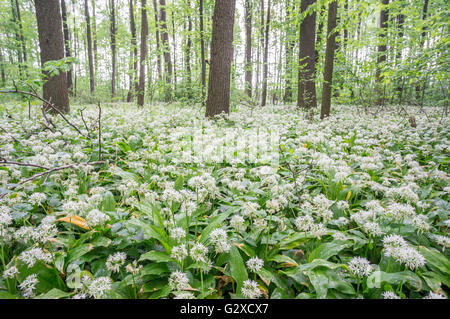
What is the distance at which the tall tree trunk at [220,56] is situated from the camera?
22.5 feet

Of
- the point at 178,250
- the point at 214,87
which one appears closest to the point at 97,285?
the point at 178,250

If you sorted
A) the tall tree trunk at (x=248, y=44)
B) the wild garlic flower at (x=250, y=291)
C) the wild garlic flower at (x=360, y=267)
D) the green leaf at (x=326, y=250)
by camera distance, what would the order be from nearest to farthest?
the wild garlic flower at (x=250, y=291), the wild garlic flower at (x=360, y=267), the green leaf at (x=326, y=250), the tall tree trunk at (x=248, y=44)

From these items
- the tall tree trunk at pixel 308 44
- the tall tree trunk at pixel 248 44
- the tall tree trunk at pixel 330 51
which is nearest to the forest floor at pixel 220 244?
the tall tree trunk at pixel 330 51

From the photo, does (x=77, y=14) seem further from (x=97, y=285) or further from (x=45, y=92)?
(x=97, y=285)

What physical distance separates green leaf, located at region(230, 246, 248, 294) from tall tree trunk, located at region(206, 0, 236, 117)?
6038 millimetres

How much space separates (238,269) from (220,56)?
682cm

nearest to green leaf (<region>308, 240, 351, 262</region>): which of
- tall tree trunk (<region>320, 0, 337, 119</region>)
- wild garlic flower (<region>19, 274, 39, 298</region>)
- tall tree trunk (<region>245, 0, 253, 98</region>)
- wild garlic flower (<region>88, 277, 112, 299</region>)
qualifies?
wild garlic flower (<region>88, 277, 112, 299</region>)

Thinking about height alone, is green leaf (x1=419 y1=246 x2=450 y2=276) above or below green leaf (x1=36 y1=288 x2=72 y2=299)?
above

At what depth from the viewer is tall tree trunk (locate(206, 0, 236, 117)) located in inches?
270

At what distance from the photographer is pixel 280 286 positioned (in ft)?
5.50

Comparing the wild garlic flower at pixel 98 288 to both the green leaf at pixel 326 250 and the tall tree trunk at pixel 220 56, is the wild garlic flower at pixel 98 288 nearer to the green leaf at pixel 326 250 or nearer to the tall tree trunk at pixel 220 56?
the green leaf at pixel 326 250

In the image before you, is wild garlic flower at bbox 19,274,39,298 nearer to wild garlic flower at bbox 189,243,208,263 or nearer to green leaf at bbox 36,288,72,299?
green leaf at bbox 36,288,72,299

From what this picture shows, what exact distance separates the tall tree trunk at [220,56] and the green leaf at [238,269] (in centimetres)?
604
